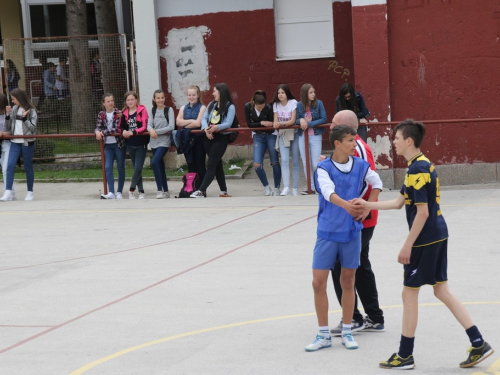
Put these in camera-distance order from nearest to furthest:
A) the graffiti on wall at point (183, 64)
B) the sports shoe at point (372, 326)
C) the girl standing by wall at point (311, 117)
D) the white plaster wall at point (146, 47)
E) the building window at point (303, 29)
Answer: the sports shoe at point (372, 326) → the girl standing by wall at point (311, 117) → the white plaster wall at point (146, 47) → the building window at point (303, 29) → the graffiti on wall at point (183, 64)

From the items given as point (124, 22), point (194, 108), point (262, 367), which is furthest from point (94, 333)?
point (124, 22)

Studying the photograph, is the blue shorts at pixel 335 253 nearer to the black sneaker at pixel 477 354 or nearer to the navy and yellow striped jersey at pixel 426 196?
the navy and yellow striped jersey at pixel 426 196

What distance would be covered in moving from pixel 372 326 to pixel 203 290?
86.5 inches

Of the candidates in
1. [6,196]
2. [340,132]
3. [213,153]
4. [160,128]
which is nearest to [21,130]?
[6,196]

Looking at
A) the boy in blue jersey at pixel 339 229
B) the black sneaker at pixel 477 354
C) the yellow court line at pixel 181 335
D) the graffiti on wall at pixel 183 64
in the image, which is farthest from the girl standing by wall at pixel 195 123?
the black sneaker at pixel 477 354

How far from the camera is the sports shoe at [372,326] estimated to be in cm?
741

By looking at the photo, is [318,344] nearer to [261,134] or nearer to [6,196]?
[261,134]

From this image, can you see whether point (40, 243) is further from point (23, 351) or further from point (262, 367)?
point (262, 367)

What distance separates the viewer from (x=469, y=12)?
16625mm

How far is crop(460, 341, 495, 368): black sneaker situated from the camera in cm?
632

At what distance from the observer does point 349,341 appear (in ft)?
22.8

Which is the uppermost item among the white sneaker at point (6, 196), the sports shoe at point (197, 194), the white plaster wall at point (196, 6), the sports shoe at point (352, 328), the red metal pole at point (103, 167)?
the white plaster wall at point (196, 6)

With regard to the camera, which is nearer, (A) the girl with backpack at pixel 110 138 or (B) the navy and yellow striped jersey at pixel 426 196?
(B) the navy and yellow striped jersey at pixel 426 196

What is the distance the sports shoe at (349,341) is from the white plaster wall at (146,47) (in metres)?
13.0
